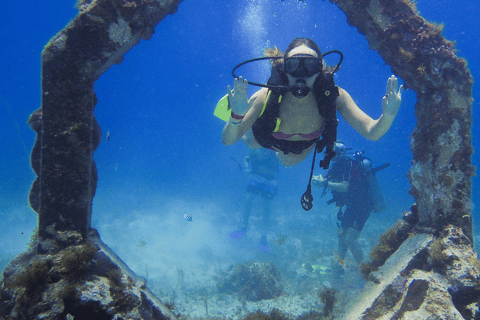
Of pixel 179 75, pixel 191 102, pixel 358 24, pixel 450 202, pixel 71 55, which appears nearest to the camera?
pixel 71 55

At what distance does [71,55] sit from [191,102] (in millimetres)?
101504

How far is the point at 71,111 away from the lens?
2809 millimetres

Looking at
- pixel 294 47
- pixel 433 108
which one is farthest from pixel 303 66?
pixel 433 108

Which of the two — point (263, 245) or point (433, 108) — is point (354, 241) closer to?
point (263, 245)

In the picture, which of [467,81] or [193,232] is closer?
[467,81]

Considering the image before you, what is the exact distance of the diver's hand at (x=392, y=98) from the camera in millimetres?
2924

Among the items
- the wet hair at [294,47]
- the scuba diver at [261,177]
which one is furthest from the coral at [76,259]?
the scuba diver at [261,177]

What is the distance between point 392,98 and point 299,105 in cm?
125

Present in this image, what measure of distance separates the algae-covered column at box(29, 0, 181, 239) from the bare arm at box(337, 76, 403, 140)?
3.51 meters

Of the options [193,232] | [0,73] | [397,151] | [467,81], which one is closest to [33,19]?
A: [0,73]

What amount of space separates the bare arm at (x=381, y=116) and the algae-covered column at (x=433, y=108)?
129cm

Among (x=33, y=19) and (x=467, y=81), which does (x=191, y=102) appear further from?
(x=467, y=81)

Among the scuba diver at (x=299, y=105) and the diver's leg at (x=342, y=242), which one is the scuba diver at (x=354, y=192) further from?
the scuba diver at (x=299, y=105)

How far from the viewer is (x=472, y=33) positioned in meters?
46.6
